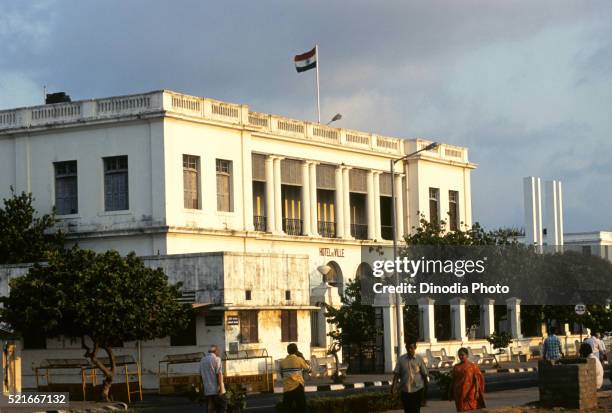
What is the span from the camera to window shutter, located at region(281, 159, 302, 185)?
67.1m

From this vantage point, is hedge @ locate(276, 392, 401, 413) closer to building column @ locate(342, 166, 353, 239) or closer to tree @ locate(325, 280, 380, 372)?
tree @ locate(325, 280, 380, 372)

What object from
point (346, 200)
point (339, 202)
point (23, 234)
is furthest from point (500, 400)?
point (346, 200)

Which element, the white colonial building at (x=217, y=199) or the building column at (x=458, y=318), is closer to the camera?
the white colonial building at (x=217, y=199)

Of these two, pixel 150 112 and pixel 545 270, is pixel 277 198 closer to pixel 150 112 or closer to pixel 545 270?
pixel 150 112

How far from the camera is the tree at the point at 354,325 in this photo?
53.2m

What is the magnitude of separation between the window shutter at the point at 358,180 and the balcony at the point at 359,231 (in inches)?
73.0

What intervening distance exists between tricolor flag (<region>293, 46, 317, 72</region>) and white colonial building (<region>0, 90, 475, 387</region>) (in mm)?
3004

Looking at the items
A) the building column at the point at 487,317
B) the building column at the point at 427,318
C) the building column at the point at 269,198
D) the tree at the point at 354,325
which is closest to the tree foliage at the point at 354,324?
the tree at the point at 354,325

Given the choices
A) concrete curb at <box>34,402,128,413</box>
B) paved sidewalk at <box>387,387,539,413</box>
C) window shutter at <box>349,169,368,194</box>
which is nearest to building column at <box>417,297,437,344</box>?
window shutter at <box>349,169,368,194</box>

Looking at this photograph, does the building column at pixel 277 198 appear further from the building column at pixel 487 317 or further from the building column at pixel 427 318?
the building column at pixel 487 317

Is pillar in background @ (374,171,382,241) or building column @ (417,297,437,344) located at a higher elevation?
pillar in background @ (374,171,382,241)

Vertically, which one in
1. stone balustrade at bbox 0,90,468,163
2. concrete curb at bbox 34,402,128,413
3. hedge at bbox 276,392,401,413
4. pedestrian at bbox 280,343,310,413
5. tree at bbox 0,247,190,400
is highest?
stone balustrade at bbox 0,90,468,163

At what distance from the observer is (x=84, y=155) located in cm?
5853

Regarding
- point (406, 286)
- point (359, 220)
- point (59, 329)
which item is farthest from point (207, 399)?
point (359, 220)
